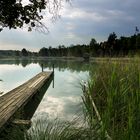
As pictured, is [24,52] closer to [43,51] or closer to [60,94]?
[43,51]

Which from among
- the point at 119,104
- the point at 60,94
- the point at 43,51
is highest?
the point at 119,104

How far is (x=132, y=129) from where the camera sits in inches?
145

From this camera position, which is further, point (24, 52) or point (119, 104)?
point (24, 52)

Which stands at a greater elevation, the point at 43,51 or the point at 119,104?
the point at 119,104

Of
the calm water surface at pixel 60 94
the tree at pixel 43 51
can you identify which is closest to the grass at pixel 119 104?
the calm water surface at pixel 60 94

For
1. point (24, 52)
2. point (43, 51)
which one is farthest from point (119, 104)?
point (24, 52)

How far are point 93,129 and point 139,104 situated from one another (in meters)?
0.59

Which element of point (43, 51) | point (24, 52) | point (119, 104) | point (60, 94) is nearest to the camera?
point (119, 104)

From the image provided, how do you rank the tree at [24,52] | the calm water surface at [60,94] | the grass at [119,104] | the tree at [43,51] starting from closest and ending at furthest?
the grass at [119,104]
the calm water surface at [60,94]
the tree at [43,51]
the tree at [24,52]

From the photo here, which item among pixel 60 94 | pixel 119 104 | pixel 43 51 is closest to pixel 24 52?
pixel 43 51

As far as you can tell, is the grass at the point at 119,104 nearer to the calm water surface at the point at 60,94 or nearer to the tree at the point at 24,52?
the calm water surface at the point at 60,94

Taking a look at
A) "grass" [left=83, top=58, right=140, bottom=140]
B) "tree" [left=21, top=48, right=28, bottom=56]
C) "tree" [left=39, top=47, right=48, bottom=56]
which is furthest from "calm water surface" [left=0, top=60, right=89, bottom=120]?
"tree" [left=21, top=48, right=28, bottom=56]

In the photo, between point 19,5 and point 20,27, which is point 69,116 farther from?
point 19,5

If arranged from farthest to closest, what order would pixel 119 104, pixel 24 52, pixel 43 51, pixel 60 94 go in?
pixel 24 52 → pixel 43 51 → pixel 60 94 → pixel 119 104
